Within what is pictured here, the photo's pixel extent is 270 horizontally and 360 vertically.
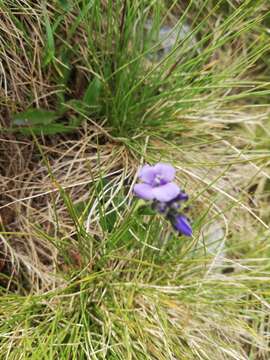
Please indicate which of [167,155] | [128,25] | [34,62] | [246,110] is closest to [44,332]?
[167,155]

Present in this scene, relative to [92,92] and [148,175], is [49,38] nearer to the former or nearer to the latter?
[92,92]

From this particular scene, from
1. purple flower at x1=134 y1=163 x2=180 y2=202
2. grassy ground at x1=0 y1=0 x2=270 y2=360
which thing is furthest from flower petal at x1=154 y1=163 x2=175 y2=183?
grassy ground at x1=0 y1=0 x2=270 y2=360

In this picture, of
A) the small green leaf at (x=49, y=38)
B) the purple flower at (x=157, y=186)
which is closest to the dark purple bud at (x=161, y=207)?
the purple flower at (x=157, y=186)

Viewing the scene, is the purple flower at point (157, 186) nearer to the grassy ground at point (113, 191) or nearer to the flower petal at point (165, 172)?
the flower petal at point (165, 172)

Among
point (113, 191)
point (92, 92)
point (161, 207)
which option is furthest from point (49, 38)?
point (161, 207)

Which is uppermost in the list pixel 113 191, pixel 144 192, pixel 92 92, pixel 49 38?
pixel 49 38

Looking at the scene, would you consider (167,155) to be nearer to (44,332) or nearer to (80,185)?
(80,185)
